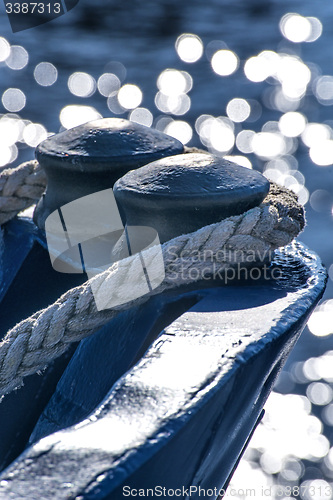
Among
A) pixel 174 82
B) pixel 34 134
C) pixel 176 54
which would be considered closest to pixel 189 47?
pixel 176 54

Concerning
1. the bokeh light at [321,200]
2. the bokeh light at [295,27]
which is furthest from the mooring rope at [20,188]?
the bokeh light at [295,27]

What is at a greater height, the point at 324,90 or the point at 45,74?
the point at 45,74

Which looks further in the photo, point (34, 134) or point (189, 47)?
point (189, 47)

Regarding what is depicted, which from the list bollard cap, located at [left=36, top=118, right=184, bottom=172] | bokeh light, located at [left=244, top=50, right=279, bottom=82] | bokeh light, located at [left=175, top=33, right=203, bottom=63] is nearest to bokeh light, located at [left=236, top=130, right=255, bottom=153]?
bokeh light, located at [left=244, top=50, right=279, bottom=82]

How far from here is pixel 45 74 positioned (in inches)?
285

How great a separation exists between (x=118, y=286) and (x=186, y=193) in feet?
0.59

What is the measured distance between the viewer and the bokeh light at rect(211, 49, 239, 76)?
7240mm

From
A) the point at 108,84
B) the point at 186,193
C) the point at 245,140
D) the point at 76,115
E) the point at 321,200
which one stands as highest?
the point at 186,193

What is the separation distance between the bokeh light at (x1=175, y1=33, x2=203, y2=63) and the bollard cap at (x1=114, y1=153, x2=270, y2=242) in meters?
6.65

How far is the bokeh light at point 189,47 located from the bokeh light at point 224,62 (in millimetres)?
208

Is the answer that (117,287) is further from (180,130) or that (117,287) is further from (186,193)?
(180,130)

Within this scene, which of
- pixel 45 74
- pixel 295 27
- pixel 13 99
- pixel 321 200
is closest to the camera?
pixel 321 200

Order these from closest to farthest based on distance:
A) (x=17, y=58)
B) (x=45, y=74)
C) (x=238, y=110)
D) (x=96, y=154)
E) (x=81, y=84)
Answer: (x=96, y=154) → (x=238, y=110) → (x=81, y=84) → (x=45, y=74) → (x=17, y=58)

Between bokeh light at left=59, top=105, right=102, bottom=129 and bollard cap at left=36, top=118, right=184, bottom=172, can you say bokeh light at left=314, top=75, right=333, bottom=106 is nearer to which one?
bokeh light at left=59, top=105, right=102, bottom=129
